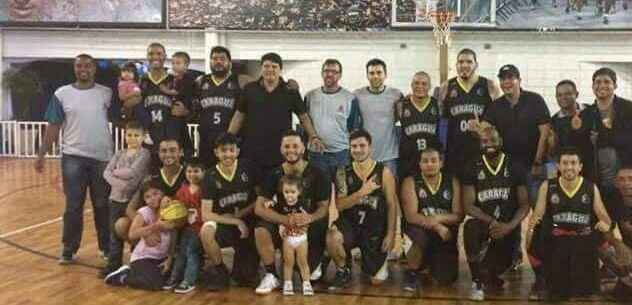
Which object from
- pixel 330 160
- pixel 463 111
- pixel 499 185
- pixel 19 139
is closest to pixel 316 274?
pixel 330 160

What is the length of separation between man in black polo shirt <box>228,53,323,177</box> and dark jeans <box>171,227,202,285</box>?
0.78 meters

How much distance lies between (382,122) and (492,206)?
→ 3.85 feet

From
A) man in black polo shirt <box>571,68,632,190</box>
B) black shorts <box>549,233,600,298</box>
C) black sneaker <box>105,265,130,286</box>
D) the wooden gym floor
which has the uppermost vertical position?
man in black polo shirt <box>571,68,632,190</box>

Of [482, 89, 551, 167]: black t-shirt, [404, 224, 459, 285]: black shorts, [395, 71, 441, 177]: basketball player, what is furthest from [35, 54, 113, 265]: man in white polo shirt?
[482, 89, 551, 167]: black t-shirt

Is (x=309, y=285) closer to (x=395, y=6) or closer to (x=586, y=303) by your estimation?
(x=586, y=303)

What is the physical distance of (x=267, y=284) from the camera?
204 inches

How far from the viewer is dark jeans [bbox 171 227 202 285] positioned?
5.27 m

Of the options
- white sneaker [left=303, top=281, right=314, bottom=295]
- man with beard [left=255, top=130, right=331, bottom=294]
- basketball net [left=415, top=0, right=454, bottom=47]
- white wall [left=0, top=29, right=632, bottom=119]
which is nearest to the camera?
white sneaker [left=303, top=281, right=314, bottom=295]

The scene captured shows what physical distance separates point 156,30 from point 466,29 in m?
7.38

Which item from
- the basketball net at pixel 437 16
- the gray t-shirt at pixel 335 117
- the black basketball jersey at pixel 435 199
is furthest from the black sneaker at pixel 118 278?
the basketball net at pixel 437 16

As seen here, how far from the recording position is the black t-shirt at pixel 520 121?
548 cm

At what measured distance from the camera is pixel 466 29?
52.0 ft

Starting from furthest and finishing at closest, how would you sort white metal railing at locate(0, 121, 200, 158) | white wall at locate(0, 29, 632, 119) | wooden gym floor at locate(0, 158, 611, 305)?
white metal railing at locate(0, 121, 200, 158) → white wall at locate(0, 29, 632, 119) → wooden gym floor at locate(0, 158, 611, 305)

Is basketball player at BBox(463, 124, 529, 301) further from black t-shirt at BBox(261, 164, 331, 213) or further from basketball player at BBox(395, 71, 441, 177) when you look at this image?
black t-shirt at BBox(261, 164, 331, 213)
